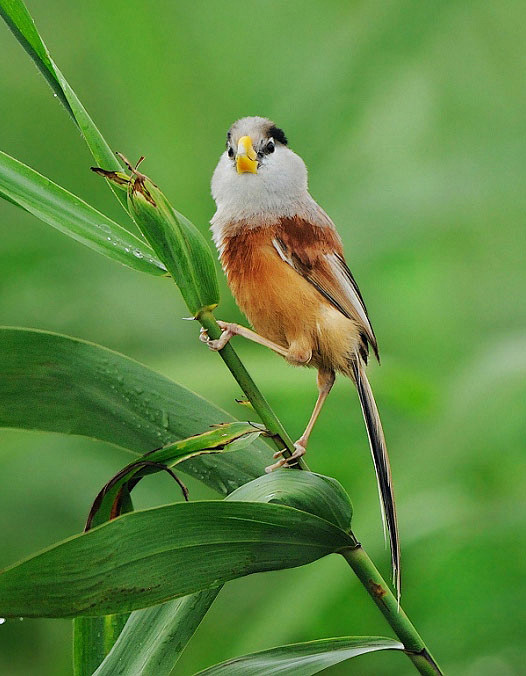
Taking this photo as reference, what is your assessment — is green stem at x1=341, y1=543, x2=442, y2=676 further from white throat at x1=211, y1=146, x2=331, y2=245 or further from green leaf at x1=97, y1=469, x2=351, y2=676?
white throat at x1=211, y1=146, x2=331, y2=245

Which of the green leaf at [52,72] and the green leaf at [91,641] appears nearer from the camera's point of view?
the green leaf at [52,72]

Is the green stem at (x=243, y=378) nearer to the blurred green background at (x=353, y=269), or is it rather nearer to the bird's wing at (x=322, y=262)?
the bird's wing at (x=322, y=262)

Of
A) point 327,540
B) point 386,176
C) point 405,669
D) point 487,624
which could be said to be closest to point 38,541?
point 405,669

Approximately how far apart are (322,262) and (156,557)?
0.37 m

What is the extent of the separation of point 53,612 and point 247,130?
47 centimetres

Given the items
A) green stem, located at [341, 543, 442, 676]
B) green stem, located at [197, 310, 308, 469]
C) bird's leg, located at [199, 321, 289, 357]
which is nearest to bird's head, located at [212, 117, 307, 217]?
bird's leg, located at [199, 321, 289, 357]

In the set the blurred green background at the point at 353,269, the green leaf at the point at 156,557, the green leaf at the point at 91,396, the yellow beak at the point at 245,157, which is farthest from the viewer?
the blurred green background at the point at 353,269

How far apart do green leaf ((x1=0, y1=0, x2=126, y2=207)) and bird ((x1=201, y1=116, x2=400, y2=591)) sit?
0.69 ft

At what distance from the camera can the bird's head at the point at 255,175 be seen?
761mm

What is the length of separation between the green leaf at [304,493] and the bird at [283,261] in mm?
148

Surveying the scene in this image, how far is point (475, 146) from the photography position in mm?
1833

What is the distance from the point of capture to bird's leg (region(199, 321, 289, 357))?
579 mm

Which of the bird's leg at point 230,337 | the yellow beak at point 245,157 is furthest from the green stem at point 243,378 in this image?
the yellow beak at point 245,157

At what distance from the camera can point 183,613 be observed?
0.61 metres
